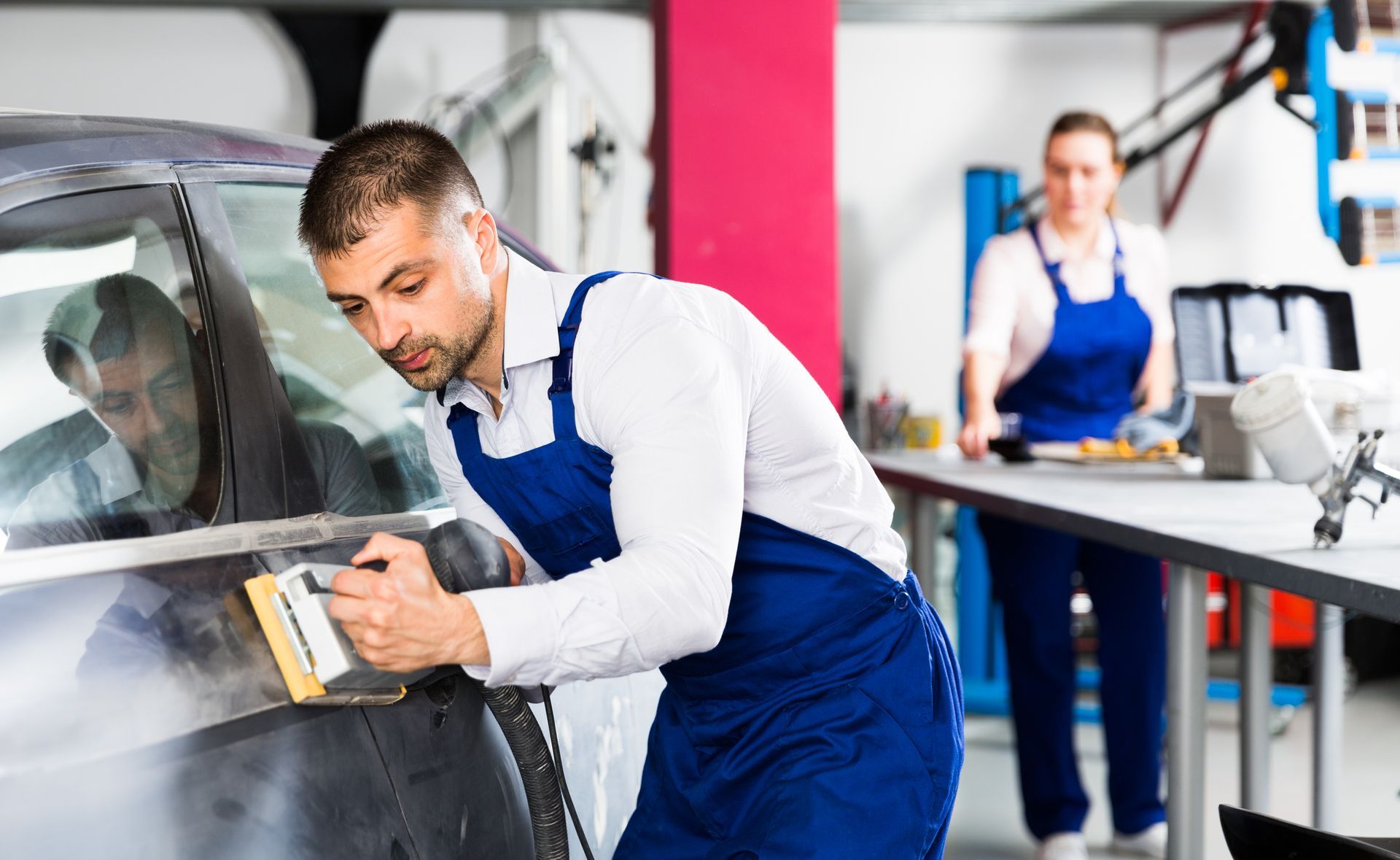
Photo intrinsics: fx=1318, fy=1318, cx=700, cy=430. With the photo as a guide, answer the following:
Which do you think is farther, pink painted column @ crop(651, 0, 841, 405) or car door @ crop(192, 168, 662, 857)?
pink painted column @ crop(651, 0, 841, 405)

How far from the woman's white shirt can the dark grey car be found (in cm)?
196

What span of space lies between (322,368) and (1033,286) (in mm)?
2129

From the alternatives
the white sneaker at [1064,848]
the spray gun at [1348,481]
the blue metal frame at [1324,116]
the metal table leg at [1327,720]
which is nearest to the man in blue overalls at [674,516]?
the spray gun at [1348,481]

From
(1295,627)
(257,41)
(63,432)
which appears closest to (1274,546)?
(63,432)

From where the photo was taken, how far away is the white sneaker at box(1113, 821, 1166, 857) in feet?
10.0

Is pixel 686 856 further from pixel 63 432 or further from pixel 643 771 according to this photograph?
pixel 63 432

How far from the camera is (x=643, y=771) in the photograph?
5.57 feet

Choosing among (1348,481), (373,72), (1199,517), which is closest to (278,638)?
(1348,481)

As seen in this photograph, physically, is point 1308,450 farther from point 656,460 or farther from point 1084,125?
point 1084,125

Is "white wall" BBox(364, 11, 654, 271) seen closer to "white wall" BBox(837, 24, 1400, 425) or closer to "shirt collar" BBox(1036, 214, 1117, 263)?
"white wall" BBox(837, 24, 1400, 425)

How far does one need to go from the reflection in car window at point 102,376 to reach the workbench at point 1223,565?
139cm

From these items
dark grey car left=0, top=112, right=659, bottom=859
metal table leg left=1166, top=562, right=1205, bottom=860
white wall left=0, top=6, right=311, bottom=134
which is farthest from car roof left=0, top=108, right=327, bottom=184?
white wall left=0, top=6, right=311, bottom=134

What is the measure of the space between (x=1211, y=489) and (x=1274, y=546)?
782 millimetres

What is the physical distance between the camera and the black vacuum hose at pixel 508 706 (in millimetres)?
1286
